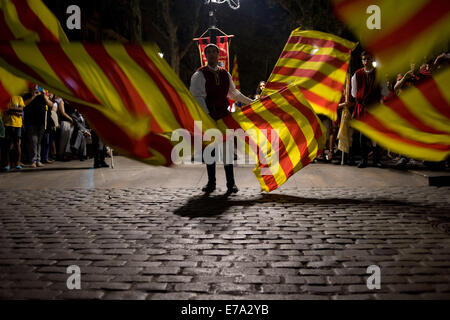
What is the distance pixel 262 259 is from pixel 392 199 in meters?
3.18

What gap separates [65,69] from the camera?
132 inches

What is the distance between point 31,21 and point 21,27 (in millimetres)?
100

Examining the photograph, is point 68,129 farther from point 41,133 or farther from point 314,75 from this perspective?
point 314,75

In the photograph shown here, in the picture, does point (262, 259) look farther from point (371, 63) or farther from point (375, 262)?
point (371, 63)

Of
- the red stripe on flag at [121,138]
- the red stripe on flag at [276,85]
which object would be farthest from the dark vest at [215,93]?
the red stripe on flag at [121,138]

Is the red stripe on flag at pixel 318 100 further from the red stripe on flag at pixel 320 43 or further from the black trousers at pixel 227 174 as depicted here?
the black trousers at pixel 227 174

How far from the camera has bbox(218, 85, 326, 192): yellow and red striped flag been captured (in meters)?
5.57

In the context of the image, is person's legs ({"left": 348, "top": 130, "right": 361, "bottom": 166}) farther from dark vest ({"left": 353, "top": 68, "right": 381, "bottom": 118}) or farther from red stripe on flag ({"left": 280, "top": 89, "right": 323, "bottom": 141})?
red stripe on flag ({"left": 280, "top": 89, "right": 323, "bottom": 141})

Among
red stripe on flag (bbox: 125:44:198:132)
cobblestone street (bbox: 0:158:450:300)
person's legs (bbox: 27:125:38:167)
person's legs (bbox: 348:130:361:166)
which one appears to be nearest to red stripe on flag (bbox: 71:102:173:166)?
red stripe on flag (bbox: 125:44:198:132)

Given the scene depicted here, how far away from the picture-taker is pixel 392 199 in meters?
5.54

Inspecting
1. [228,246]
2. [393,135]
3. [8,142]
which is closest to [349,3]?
[393,135]

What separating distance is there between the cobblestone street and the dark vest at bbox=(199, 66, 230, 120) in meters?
1.35

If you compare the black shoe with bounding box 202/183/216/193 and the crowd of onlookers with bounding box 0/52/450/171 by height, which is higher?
the crowd of onlookers with bounding box 0/52/450/171
